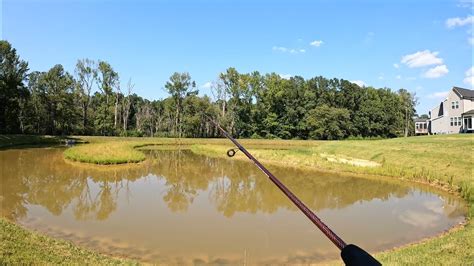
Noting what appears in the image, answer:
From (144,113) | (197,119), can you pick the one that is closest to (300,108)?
(197,119)

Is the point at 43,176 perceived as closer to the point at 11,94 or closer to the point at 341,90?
the point at 11,94

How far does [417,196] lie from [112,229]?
49.6ft

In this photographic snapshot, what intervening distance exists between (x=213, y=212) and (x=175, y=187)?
5.85 metres

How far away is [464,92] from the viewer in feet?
149

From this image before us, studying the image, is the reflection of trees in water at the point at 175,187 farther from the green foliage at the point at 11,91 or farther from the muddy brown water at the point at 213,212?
the green foliage at the point at 11,91

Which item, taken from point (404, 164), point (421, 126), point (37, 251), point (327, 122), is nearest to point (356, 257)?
point (37, 251)

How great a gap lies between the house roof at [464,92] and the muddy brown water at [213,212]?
103 ft

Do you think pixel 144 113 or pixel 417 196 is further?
pixel 144 113

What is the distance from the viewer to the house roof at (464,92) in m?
44.3

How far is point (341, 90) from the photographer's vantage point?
77.1 m

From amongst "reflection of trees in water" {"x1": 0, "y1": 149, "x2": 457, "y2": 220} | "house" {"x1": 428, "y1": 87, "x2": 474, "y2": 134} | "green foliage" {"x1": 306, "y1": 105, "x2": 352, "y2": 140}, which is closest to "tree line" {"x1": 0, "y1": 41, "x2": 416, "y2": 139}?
"green foliage" {"x1": 306, "y1": 105, "x2": 352, "y2": 140}

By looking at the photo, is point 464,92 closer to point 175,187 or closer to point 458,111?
point 458,111

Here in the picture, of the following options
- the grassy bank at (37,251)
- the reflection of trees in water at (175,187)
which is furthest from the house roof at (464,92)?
the grassy bank at (37,251)

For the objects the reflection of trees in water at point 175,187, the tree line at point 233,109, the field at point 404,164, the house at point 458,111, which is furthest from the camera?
the tree line at point 233,109
